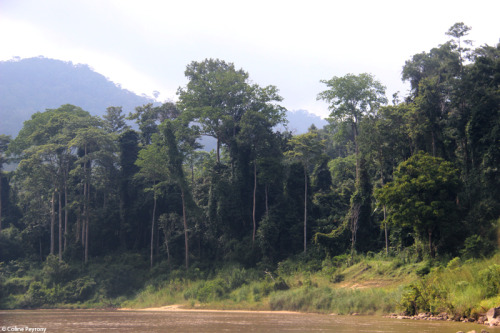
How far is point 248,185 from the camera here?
143 feet

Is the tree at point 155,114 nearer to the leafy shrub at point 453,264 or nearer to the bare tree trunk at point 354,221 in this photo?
the bare tree trunk at point 354,221

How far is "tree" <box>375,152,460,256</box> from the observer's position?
2841 cm

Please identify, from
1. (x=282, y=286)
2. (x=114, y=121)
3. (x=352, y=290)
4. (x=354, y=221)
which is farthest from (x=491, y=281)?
(x=114, y=121)

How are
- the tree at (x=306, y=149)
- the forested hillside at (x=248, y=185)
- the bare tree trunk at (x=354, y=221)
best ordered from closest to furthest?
the forested hillside at (x=248, y=185), the bare tree trunk at (x=354, y=221), the tree at (x=306, y=149)

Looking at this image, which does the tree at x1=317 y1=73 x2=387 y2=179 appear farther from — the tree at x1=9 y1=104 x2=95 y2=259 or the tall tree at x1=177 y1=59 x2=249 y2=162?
the tree at x1=9 y1=104 x2=95 y2=259

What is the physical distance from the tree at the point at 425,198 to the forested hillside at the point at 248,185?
108 mm

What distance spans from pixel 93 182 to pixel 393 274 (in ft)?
103

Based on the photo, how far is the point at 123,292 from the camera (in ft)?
135

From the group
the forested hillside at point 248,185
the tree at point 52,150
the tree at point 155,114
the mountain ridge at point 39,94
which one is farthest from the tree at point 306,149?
the mountain ridge at point 39,94

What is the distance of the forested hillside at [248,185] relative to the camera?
100 ft

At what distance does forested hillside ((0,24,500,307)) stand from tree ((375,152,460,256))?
108 millimetres

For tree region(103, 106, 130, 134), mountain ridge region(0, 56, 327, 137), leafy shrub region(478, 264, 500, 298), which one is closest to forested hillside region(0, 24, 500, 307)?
tree region(103, 106, 130, 134)

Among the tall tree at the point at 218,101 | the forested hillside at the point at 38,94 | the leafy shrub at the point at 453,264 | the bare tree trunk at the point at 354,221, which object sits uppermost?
the forested hillside at the point at 38,94

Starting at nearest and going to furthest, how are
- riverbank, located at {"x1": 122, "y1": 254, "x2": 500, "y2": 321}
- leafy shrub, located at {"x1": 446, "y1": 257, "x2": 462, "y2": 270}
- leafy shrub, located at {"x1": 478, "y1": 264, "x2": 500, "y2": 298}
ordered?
leafy shrub, located at {"x1": 478, "y1": 264, "x2": 500, "y2": 298}, riverbank, located at {"x1": 122, "y1": 254, "x2": 500, "y2": 321}, leafy shrub, located at {"x1": 446, "y1": 257, "x2": 462, "y2": 270}
